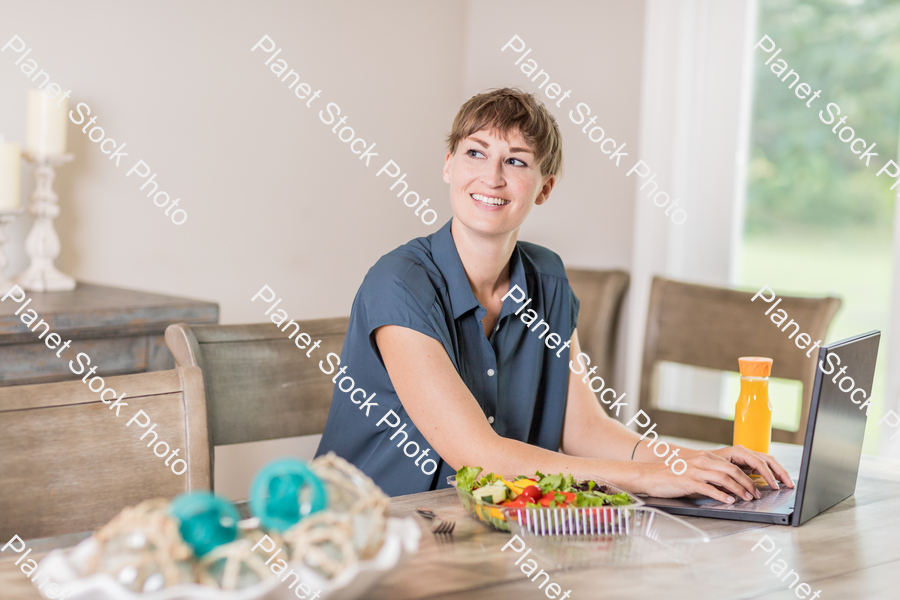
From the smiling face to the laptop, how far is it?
566 mm

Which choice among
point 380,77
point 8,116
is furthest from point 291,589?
point 380,77

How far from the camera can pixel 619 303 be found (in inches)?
107

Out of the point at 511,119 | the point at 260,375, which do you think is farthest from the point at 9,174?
the point at 511,119

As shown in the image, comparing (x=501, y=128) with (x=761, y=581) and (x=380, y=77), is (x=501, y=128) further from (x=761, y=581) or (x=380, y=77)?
(x=380, y=77)

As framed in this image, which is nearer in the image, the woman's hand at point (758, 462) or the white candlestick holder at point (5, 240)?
the woman's hand at point (758, 462)

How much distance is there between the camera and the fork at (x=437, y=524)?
39.3 inches

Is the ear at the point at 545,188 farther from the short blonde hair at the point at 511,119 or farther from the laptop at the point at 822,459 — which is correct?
the laptop at the point at 822,459

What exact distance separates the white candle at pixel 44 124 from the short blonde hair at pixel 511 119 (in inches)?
41.7

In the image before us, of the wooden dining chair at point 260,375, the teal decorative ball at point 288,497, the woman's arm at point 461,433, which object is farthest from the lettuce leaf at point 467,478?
the wooden dining chair at point 260,375

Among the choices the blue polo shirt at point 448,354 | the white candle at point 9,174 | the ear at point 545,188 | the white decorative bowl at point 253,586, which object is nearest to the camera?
A: the white decorative bowl at point 253,586

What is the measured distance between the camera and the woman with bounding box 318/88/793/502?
4.19ft

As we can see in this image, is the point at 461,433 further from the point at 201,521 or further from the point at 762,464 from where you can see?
the point at 201,521

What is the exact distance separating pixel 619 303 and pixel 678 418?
2.08ft

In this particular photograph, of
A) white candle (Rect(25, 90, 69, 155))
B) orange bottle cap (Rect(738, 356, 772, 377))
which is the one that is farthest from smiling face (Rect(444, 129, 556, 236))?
white candle (Rect(25, 90, 69, 155))
